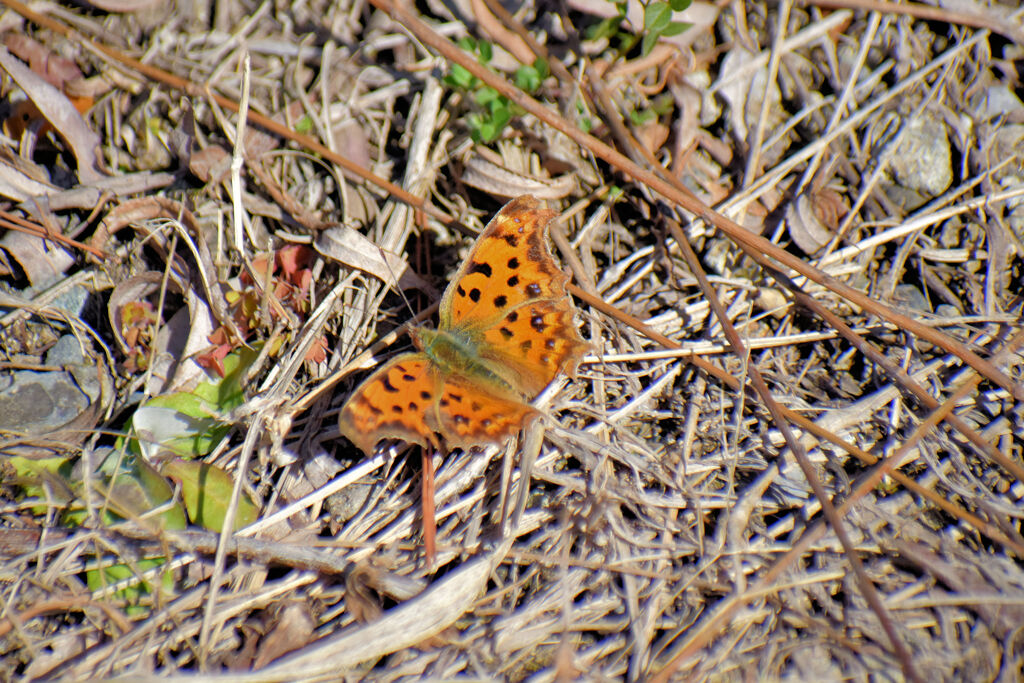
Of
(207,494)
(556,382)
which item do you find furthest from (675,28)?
(207,494)

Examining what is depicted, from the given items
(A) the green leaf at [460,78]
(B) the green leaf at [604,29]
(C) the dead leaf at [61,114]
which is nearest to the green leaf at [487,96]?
(A) the green leaf at [460,78]

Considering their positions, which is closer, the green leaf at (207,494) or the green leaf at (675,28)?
the green leaf at (207,494)

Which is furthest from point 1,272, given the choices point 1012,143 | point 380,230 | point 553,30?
point 1012,143

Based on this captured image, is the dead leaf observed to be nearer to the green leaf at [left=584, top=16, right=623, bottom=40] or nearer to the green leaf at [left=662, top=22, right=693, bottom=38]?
the green leaf at [left=584, top=16, right=623, bottom=40]

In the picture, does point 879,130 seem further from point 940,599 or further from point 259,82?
point 259,82

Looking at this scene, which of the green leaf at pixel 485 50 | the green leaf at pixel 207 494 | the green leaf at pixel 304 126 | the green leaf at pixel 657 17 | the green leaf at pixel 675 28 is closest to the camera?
the green leaf at pixel 207 494

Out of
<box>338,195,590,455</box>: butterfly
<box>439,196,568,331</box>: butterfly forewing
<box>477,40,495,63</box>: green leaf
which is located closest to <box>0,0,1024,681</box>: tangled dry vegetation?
<box>477,40,495,63</box>: green leaf

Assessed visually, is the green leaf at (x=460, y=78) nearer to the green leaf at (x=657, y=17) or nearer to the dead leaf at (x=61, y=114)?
the green leaf at (x=657, y=17)
